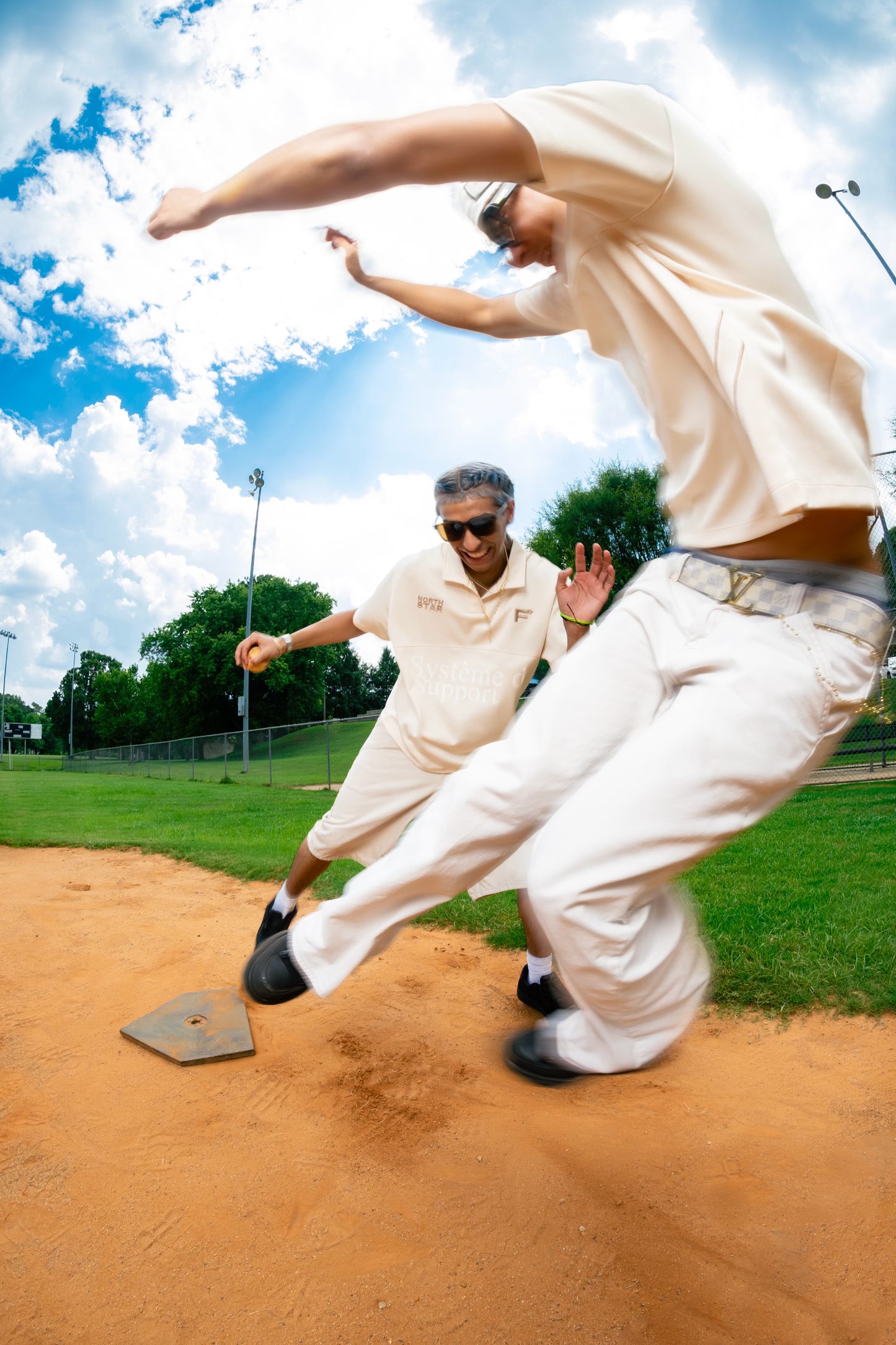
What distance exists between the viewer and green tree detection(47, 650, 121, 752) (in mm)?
75750

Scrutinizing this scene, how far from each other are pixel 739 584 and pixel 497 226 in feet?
3.49

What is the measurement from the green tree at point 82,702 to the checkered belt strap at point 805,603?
7650cm

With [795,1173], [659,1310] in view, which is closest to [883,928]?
[795,1173]

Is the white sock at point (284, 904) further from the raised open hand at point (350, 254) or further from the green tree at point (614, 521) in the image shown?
the green tree at point (614, 521)

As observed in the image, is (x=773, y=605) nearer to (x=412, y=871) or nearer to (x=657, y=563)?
(x=657, y=563)

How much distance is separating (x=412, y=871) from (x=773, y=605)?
0.96m

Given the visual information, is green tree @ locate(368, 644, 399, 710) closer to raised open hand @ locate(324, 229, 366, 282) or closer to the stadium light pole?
the stadium light pole

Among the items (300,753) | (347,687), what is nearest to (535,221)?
(300,753)

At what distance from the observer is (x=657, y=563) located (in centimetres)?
182

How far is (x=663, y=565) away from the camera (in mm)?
1799

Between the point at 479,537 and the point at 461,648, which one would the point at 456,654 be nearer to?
the point at 461,648

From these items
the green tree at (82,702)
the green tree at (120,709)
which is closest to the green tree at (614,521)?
the green tree at (120,709)

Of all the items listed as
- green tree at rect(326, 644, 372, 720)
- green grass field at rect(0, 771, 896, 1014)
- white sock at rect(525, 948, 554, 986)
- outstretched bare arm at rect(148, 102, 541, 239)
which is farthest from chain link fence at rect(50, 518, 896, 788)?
green tree at rect(326, 644, 372, 720)

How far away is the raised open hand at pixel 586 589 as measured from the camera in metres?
2.69
